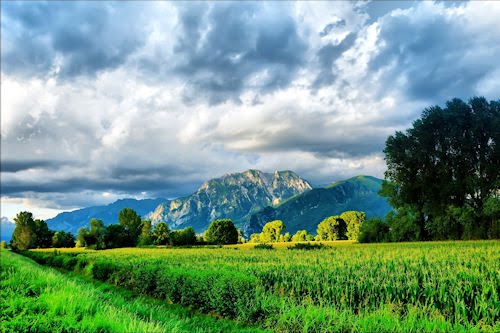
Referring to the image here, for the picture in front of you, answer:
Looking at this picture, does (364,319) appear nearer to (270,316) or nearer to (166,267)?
(270,316)

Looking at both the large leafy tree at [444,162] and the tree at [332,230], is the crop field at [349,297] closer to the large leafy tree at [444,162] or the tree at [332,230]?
the large leafy tree at [444,162]

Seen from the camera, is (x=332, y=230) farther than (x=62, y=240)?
No

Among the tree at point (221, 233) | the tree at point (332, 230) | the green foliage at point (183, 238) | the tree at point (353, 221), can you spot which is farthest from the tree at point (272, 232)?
the green foliage at point (183, 238)

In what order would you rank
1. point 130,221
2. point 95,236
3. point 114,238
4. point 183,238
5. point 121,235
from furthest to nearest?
point 130,221
point 121,235
point 114,238
point 183,238
point 95,236

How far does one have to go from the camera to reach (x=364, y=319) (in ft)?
32.1

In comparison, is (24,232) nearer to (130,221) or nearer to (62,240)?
(62,240)

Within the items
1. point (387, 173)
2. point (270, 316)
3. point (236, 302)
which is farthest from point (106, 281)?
point (387, 173)

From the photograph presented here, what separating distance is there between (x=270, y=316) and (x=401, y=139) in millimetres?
49060

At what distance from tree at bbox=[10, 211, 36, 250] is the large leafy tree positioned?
126 m

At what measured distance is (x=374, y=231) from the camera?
56.3 m

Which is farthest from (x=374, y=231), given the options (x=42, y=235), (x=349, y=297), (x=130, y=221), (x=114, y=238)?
(x=42, y=235)

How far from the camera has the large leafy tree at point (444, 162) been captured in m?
50.1

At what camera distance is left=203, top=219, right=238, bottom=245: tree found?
104688 millimetres

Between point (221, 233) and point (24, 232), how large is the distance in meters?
78.8
